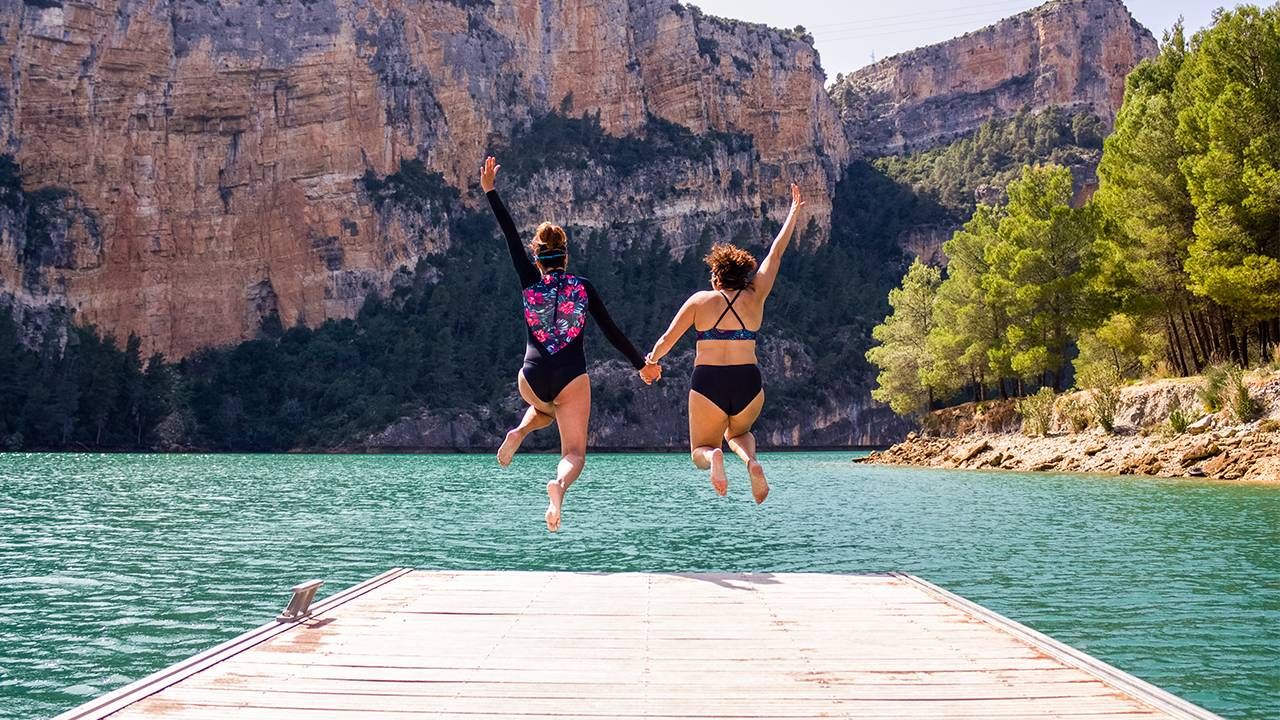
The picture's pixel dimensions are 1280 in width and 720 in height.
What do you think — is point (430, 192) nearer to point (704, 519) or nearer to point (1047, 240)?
point (1047, 240)

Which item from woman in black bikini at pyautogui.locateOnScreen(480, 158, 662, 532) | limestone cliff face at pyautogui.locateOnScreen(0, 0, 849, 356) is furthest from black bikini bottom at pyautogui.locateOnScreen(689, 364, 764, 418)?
limestone cliff face at pyautogui.locateOnScreen(0, 0, 849, 356)

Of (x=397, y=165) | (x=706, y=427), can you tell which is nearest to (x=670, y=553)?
(x=706, y=427)

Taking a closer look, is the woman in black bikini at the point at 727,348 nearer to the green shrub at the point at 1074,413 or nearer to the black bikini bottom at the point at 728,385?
the black bikini bottom at the point at 728,385

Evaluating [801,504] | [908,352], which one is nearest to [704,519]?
[801,504]

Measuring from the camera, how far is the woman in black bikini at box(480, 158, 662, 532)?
8906 mm

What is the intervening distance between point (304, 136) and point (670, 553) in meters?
130

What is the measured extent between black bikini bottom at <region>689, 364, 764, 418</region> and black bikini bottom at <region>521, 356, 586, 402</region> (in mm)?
1075

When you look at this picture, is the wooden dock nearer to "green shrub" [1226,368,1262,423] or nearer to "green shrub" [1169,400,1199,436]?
"green shrub" [1226,368,1262,423]

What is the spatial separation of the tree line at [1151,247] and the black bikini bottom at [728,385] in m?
32.9

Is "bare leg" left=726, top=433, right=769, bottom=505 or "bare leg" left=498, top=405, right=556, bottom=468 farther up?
"bare leg" left=498, top=405, right=556, bottom=468

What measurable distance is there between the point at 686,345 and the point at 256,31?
2717 inches

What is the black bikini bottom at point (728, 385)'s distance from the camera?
360 inches

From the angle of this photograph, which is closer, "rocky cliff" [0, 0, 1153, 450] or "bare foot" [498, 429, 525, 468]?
"bare foot" [498, 429, 525, 468]

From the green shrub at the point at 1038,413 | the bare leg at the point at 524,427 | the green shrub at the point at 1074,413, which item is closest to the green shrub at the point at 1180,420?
the green shrub at the point at 1074,413
